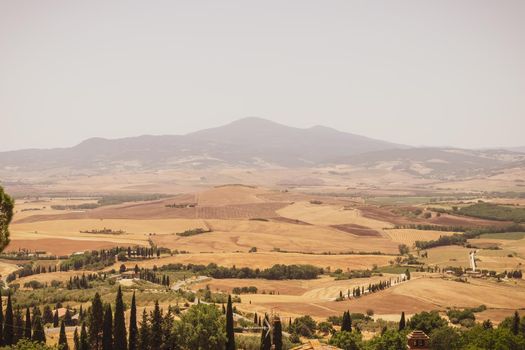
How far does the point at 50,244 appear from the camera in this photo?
178m

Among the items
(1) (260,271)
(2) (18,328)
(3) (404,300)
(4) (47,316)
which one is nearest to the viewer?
(2) (18,328)

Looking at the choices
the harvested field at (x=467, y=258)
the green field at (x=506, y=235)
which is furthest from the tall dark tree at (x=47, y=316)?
the green field at (x=506, y=235)

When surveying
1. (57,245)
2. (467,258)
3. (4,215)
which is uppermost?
(4,215)

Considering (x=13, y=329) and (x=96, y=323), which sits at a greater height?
(x=96, y=323)

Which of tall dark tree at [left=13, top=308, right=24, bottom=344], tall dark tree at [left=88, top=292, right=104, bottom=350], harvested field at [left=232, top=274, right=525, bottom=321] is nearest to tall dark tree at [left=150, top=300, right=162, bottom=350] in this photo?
tall dark tree at [left=88, top=292, right=104, bottom=350]

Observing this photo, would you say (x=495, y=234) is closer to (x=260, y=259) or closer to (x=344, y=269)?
(x=344, y=269)

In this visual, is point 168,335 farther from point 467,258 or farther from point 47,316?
point 467,258

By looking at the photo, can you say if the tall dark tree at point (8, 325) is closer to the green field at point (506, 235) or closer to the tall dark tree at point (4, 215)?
the tall dark tree at point (4, 215)

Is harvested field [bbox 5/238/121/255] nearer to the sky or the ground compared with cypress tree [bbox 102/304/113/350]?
nearer to the ground

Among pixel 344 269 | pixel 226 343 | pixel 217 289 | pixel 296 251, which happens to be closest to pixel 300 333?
pixel 226 343

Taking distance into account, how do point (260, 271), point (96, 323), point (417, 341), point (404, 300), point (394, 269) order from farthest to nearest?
point (394, 269), point (260, 271), point (404, 300), point (96, 323), point (417, 341)

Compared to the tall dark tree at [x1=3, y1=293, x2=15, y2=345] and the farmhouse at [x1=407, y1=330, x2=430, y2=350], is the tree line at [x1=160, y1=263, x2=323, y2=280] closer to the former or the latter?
the tall dark tree at [x1=3, y1=293, x2=15, y2=345]

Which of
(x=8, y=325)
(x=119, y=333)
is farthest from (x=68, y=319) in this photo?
(x=119, y=333)

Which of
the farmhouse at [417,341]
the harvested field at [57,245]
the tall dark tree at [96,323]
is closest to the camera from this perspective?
the farmhouse at [417,341]
